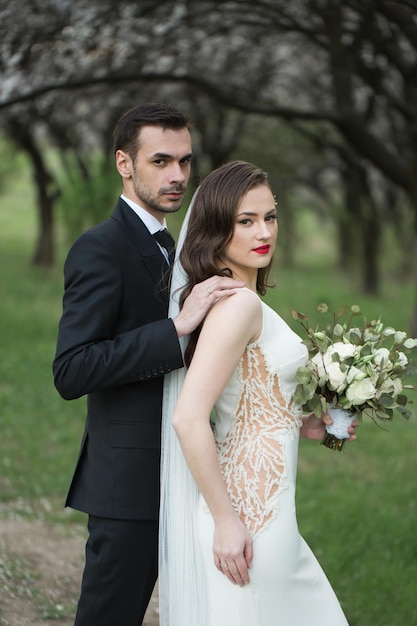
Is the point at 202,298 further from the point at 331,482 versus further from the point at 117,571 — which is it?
the point at 331,482

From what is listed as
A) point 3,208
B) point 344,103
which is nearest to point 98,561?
point 344,103

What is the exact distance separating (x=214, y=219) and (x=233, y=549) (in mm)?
1074

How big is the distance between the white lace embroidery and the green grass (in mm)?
435

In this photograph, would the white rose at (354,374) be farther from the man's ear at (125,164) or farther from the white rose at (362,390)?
the man's ear at (125,164)

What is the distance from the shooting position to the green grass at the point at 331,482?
5.63 m

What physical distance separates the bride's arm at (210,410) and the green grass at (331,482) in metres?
0.42

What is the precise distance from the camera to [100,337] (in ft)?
10.2

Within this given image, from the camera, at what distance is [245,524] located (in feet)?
9.75

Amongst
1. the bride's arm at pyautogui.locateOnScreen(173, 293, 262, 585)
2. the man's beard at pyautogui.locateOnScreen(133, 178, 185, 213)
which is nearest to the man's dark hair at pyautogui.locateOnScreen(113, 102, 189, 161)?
the man's beard at pyautogui.locateOnScreen(133, 178, 185, 213)

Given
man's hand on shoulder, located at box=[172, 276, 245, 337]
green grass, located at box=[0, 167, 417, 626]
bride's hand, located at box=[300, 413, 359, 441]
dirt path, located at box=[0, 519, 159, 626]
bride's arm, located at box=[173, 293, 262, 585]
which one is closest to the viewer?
bride's arm, located at box=[173, 293, 262, 585]

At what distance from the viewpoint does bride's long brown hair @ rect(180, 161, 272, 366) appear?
3014mm

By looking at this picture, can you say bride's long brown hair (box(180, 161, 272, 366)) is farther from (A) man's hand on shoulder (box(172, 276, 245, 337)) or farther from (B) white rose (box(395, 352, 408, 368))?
(B) white rose (box(395, 352, 408, 368))

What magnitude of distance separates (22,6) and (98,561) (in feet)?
26.8

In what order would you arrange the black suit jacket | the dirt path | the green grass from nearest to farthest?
the black suit jacket, the dirt path, the green grass
